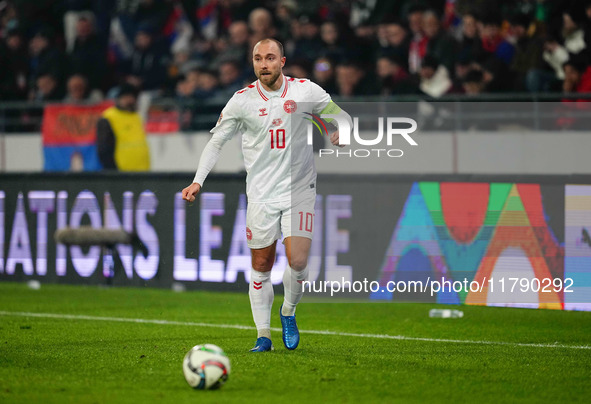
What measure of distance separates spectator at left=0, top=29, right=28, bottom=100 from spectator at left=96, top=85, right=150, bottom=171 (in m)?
4.14

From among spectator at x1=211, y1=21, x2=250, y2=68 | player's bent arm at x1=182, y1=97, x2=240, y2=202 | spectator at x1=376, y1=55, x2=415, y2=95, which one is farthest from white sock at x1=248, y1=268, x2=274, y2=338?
spectator at x1=211, y1=21, x2=250, y2=68

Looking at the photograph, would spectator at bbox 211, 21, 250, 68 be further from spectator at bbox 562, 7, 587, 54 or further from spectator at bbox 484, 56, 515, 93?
spectator at bbox 562, 7, 587, 54

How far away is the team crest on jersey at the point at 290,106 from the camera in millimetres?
7867

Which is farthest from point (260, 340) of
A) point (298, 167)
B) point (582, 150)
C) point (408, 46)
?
point (408, 46)

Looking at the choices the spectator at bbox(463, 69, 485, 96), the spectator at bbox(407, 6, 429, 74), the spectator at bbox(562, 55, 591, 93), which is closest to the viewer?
the spectator at bbox(562, 55, 591, 93)

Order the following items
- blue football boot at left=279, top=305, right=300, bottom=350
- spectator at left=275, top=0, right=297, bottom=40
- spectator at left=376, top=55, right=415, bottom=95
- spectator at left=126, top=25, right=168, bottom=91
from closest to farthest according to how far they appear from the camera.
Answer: blue football boot at left=279, top=305, right=300, bottom=350 → spectator at left=376, top=55, right=415, bottom=95 → spectator at left=275, top=0, right=297, bottom=40 → spectator at left=126, top=25, right=168, bottom=91

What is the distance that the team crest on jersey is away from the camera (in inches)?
310

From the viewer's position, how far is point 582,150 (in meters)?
10.7

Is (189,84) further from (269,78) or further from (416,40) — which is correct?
(269,78)

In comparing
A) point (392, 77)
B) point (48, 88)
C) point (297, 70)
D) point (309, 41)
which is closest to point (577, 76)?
point (392, 77)

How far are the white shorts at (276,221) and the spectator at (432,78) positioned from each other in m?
5.81

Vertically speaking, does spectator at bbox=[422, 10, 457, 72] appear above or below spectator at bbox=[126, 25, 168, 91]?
above

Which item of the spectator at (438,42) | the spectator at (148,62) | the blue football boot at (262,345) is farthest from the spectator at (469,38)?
the blue football boot at (262,345)

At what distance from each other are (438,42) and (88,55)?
6028 mm
